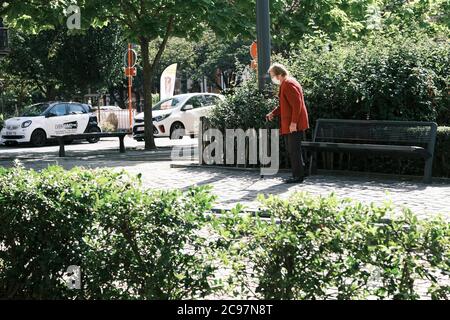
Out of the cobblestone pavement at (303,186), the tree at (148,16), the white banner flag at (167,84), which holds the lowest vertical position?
the cobblestone pavement at (303,186)

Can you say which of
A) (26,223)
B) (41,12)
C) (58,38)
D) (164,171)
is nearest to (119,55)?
(58,38)

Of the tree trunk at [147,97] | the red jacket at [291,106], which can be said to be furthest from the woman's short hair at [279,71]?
the tree trunk at [147,97]

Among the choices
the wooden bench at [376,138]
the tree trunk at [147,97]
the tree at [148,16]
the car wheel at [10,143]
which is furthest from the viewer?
the car wheel at [10,143]

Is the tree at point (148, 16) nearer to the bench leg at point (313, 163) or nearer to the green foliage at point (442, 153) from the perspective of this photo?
the bench leg at point (313, 163)

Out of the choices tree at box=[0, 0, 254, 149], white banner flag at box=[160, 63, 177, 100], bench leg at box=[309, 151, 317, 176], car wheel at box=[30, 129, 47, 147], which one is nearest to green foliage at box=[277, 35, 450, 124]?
bench leg at box=[309, 151, 317, 176]

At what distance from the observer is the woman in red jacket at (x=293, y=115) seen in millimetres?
11102

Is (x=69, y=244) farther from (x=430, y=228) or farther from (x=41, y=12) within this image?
(x=41, y=12)

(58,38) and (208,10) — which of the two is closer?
(208,10)

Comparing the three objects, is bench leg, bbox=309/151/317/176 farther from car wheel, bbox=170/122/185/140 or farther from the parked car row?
car wheel, bbox=170/122/185/140

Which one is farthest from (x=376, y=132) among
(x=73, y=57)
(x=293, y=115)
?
(x=73, y=57)

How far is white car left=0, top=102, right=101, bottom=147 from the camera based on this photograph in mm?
26188

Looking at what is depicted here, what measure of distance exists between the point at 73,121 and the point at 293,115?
1775 cm

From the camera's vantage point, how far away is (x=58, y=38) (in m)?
35.2
